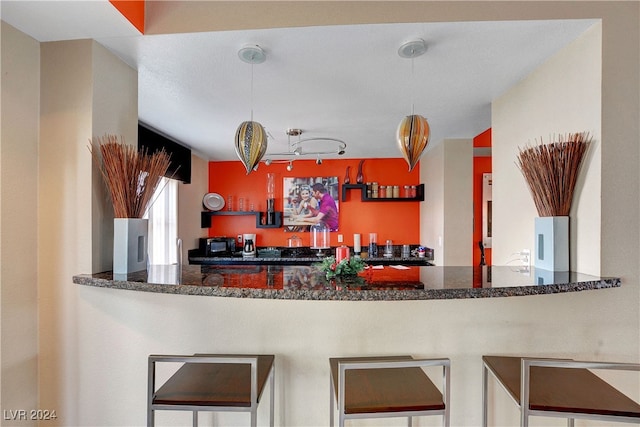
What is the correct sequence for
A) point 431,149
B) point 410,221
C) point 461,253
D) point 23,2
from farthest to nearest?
point 410,221 → point 431,149 → point 461,253 → point 23,2

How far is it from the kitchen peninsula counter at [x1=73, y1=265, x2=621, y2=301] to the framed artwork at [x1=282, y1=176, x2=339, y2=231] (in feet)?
9.83

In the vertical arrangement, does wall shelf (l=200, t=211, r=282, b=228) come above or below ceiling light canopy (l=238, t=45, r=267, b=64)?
below

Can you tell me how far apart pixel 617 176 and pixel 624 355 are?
88cm

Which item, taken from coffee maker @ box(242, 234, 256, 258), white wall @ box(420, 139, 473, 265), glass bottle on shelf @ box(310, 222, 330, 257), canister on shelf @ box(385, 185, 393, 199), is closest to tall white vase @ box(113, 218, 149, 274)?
coffee maker @ box(242, 234, 256, 258)

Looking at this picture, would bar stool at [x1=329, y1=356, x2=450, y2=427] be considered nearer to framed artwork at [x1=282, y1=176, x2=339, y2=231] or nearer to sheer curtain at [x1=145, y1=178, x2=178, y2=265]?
sheer curtain at [x1=145, y1=178, x2=178, y2=265]

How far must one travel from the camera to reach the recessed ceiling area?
63.9 inches

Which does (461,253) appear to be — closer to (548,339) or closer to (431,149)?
(431,149)

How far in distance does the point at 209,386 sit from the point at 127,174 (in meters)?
1.10

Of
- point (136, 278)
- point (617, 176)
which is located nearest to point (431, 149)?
point (617, 176)

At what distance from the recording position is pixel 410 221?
15.5 ft

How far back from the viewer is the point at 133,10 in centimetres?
157

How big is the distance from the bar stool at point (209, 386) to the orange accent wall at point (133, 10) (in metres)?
1.55

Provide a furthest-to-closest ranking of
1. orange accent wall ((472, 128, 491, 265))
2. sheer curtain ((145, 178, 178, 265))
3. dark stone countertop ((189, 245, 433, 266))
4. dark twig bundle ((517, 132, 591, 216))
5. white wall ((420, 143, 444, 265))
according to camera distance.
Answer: orange accent wall ((472, 128, 491, 265)) < dark stone countertop ((189, 245, 433, 266)) < white wall ((420, 143, 444, 265)) < sheer curtain ((145, 178, 178, 265)) < dark twig bundle ((517, 132, 591, 216))

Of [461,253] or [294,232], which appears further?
[294,232]
